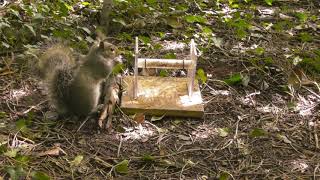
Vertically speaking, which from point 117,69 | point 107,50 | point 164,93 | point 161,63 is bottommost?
point 164,93

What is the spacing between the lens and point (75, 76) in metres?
2.94

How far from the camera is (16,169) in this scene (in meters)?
2.48

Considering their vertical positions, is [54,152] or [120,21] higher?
[120,21]

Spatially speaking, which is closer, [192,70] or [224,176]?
[224,176]

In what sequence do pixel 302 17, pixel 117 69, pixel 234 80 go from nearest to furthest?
pixel 117 69
pixel 234 80
pixel 302 17

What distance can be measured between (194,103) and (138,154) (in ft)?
2.04

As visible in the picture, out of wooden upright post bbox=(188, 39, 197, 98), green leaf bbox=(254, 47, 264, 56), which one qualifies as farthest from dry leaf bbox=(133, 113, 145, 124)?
green leaf bbox=(254, 47, 264, 56)

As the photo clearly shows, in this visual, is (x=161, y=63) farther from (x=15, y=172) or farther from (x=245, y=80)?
(x=15, y=172)

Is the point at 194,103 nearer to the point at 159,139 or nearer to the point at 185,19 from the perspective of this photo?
the point at 159,139

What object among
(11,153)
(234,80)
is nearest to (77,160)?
(11,153)

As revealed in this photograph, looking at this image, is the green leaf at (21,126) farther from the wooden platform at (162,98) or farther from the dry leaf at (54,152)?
the wooden platform at (162,98)

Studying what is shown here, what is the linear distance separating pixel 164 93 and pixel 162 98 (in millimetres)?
69

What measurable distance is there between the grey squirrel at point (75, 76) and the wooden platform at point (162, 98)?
274 mm

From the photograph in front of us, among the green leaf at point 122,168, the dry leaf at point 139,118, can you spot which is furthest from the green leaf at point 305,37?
the green leaf at point 122,168
